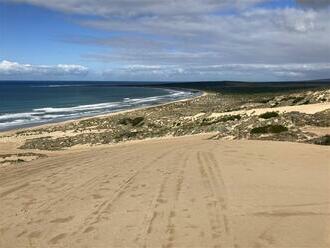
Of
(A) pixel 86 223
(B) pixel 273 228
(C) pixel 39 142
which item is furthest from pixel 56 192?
(C) pixel 39 142

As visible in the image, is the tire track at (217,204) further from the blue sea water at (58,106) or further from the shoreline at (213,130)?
the blue sea water at (58,106)

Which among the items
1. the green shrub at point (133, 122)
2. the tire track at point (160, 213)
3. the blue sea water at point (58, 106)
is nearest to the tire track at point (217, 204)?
the tire track at point (160, 213)

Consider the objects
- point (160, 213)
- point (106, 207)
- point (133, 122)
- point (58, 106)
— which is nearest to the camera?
point (160, 213)

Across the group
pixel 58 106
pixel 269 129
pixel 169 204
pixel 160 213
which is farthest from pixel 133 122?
pixel 58 106

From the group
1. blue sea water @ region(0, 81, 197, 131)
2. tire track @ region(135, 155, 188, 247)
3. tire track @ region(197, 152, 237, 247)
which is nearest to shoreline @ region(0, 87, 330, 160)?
tire track @ region(197, 152, 237, 247)

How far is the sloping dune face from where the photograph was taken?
21.9 ft

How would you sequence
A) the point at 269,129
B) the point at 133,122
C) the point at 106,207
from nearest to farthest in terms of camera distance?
the point at 106,207, the point at 269,129, the point at 133,122

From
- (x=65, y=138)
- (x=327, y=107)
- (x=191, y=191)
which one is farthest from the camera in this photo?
(x=65, y=138)

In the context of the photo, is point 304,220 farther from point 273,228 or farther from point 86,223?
point 86,223

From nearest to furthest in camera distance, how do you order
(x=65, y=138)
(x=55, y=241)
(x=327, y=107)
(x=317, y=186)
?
1. (x=55, y=241)
2. (x=317, y=186)
3. (x=327, y=107)
4. (x=65, y=138)

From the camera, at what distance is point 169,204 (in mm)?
8203

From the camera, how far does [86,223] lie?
7258 mm

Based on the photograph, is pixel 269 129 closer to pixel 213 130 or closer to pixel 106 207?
pixel 213 130

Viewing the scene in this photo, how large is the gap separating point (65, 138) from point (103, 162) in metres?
19.3
